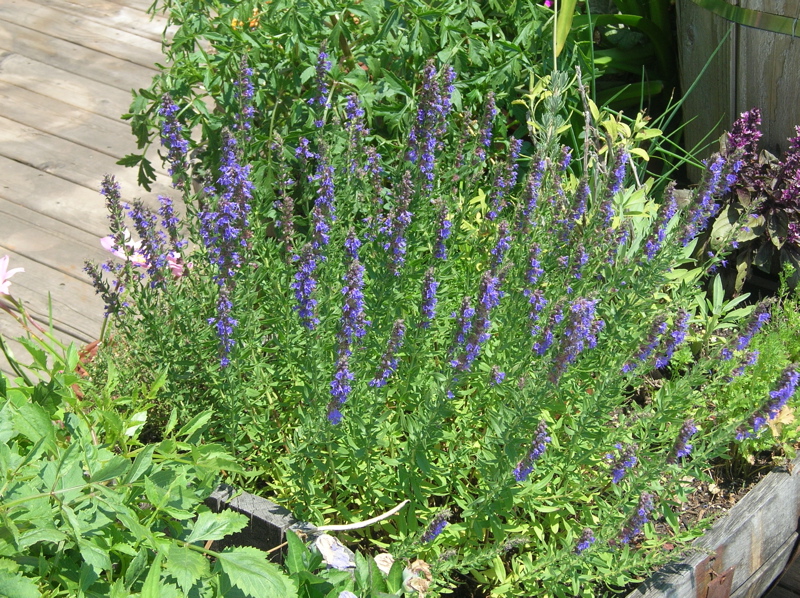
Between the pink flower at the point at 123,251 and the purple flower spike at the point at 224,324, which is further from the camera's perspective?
the pink flower at the point at 123,251

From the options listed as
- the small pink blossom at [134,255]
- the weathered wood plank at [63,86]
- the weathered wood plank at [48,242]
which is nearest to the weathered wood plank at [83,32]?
the weathered wood plank at [63,86]

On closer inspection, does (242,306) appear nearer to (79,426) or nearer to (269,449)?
(269,449)

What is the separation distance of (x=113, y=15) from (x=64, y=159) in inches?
72.1

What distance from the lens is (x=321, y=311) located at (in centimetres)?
248

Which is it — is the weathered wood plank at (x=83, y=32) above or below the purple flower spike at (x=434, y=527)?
above

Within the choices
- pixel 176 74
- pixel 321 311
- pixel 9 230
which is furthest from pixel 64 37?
pixel 321 311

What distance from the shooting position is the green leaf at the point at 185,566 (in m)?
1.72

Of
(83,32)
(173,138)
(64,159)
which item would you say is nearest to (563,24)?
(173,138)

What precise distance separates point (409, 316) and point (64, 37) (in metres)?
4.57

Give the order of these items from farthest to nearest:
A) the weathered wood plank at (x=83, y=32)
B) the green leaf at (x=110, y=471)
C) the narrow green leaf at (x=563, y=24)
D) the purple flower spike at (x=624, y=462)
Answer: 1. the weathered wood plank at (x=83, y=32)
2. the narrow green leaf at (x=563, y=24)
3. the purple flower spike at (x=624, y=462)
4. the green leaf at (x=110, y=471)

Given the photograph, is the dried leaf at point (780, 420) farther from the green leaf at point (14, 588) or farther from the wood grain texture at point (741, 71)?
the green leaf at point (14, 588)

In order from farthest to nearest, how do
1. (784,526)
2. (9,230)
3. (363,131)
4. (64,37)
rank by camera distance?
(64,37) < (9,230) < (784,526) < (363,131)

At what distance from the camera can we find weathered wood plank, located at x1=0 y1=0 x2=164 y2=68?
5852mm

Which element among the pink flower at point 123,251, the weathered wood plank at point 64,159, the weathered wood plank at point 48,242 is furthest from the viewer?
the weathered wood plank at point 64,159
